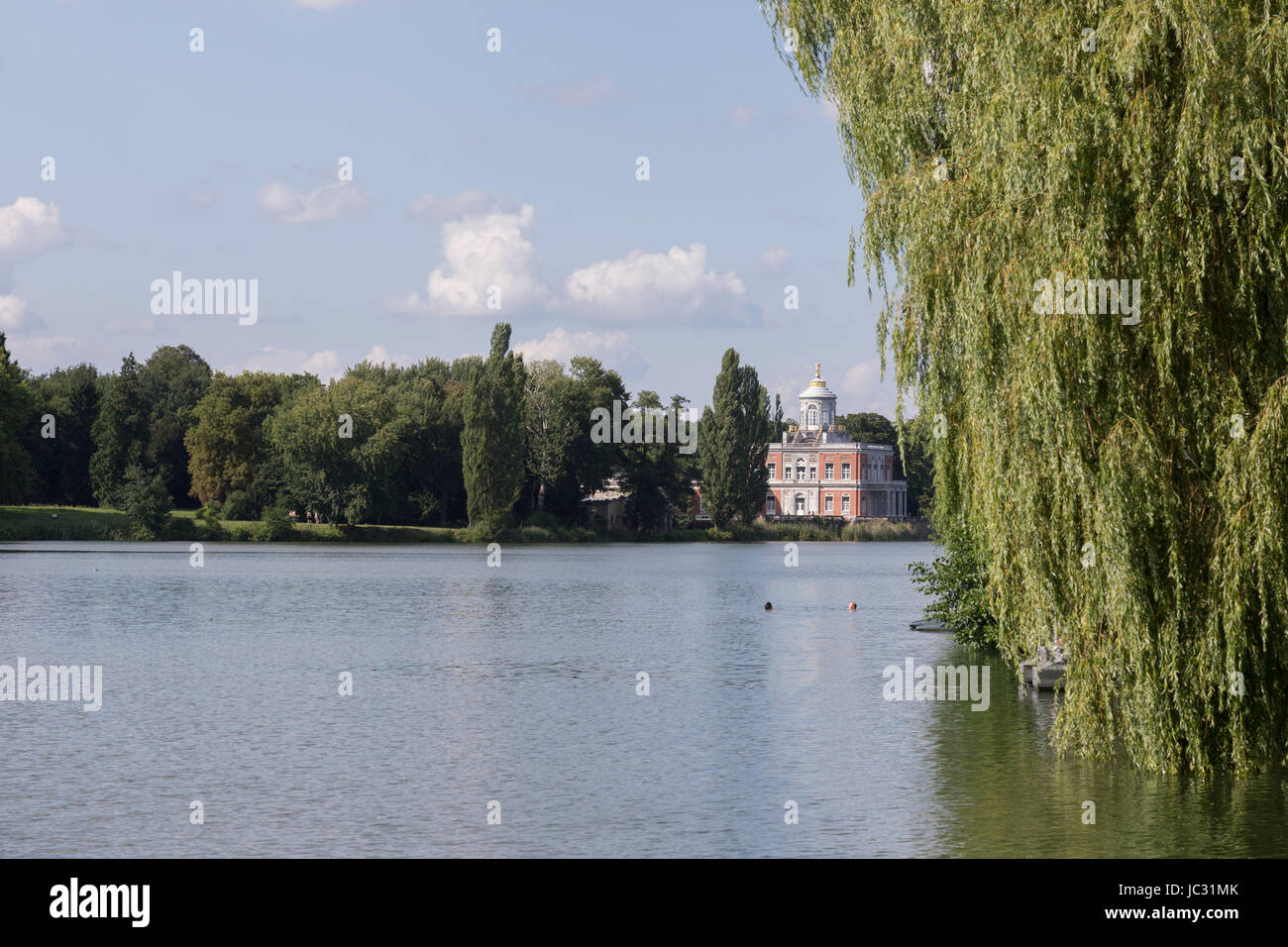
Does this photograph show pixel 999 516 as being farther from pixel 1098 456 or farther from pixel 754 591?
pixel 754 591

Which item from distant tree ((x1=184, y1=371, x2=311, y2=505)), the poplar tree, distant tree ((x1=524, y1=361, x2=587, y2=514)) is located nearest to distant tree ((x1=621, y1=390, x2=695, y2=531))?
distant tree ((x1=524, y1=361, x2=587, y2=514))

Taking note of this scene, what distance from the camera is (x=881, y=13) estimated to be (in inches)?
719

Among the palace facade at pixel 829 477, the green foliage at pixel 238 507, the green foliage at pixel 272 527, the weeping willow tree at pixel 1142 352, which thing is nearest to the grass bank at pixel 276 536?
the green foliage at pixel 272 527

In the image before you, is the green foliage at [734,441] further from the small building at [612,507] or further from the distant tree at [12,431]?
the distant tree at [12,431]

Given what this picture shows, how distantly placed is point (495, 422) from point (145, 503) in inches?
996

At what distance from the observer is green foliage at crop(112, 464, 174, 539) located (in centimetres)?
9806

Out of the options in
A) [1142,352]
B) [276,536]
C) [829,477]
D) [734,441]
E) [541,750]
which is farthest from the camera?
[829,477]

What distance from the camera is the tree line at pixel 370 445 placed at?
100 m

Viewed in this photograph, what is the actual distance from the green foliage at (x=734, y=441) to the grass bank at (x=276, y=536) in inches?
161

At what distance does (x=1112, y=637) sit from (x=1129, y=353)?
127 inches

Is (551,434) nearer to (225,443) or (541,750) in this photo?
(225,443)

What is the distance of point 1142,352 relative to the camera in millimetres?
15477

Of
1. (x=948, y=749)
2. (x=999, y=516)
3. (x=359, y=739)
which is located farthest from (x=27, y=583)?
(x=999, y=516)

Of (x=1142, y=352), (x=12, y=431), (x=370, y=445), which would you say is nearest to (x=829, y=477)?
(x=370, y=445)
